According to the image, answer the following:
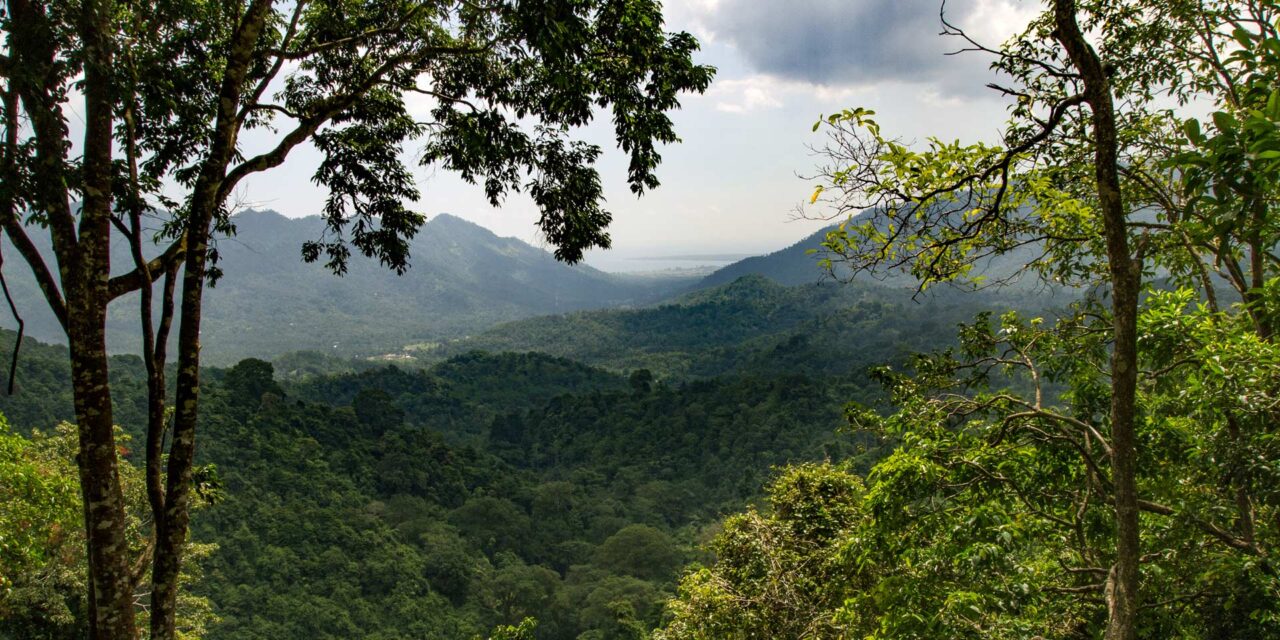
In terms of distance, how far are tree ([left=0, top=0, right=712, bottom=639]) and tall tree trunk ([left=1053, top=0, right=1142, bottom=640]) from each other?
231cm

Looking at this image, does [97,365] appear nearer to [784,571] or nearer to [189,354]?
[189,354]

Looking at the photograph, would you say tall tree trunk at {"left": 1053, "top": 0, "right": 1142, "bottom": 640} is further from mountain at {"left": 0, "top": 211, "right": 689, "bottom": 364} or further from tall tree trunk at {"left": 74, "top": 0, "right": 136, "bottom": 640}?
mountain at {"left": 0, "top": 211, "right": 689, "bottom": 364}

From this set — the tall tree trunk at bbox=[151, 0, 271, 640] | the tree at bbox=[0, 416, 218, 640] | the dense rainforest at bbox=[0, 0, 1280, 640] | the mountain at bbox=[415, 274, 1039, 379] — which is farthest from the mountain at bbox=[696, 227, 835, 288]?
the tall tree trunk at bbox=[151, 0, 271, 640]

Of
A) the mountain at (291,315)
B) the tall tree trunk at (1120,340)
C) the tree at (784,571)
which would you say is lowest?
the tree at (784,571)

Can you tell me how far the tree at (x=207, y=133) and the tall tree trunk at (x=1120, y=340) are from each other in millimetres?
2314

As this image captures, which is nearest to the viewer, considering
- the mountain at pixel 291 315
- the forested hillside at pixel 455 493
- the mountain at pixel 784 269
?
the forested hillside at pixel 455 493

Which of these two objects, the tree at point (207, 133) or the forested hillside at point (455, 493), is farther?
the forested hillside at point (455, 493)

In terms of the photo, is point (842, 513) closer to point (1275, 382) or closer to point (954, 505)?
point (954, 505)

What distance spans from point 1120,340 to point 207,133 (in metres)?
5.58

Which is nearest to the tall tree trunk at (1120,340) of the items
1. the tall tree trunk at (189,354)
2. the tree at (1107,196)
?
the tree at (1107,196)

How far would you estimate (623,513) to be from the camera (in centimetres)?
4581

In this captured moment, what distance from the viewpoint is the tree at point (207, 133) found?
121 inches

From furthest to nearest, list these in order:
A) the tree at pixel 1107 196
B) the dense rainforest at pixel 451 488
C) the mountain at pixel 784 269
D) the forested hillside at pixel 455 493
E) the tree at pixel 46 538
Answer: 1. the mountain at pixel 784 269
2. the forested hillside at pixel 455 493
3. the dense rainforest at pixel 451 488
4. the tree at pixel 46 538
5. the tree at pixel 1107 196

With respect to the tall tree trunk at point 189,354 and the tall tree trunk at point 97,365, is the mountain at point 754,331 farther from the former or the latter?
the tall tree trunk at point 97,365
